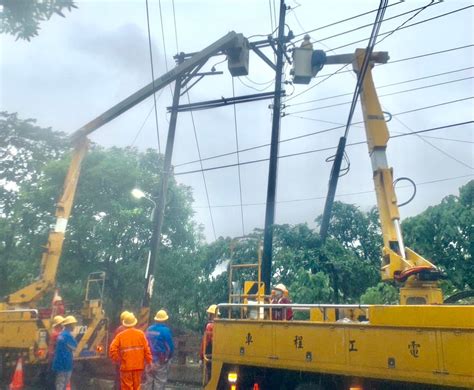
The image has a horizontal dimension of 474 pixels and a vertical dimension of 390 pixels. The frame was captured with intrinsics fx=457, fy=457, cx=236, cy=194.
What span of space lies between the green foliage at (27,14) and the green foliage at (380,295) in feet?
38.6

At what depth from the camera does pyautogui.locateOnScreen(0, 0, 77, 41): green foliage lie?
7133 mm

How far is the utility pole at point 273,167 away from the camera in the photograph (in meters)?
11.4

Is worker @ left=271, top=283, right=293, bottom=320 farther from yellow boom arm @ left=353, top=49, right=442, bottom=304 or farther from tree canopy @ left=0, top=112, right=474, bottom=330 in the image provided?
tree canopy @ left=0, top=112, right=474, bottom=330

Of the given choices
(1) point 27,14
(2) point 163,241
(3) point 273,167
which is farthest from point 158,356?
(2) point 163,241

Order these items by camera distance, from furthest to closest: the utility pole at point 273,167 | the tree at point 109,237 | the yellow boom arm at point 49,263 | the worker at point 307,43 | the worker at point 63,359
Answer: the tree at point 109,237 < the yellow boom arm at point 49,263 < the worker at point 307,43 < the utility pole at point 273,167 < the worker at point 63,359

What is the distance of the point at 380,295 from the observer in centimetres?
1471

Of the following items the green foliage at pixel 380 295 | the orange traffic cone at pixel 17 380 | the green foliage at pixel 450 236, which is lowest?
the orange traffic cone at pixel 17 380

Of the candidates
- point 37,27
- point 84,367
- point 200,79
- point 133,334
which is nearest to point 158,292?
point 84,367

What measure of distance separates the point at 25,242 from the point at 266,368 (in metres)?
19.1

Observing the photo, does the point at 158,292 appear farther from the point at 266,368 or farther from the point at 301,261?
the point at 266,368

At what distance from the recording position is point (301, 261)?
48.2 feet

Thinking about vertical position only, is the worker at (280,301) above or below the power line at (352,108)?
below

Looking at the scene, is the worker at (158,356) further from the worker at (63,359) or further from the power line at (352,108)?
the power line at (352,108)

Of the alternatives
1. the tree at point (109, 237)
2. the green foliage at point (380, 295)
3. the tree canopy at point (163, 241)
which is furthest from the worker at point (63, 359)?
the tree at point (109, 237)
